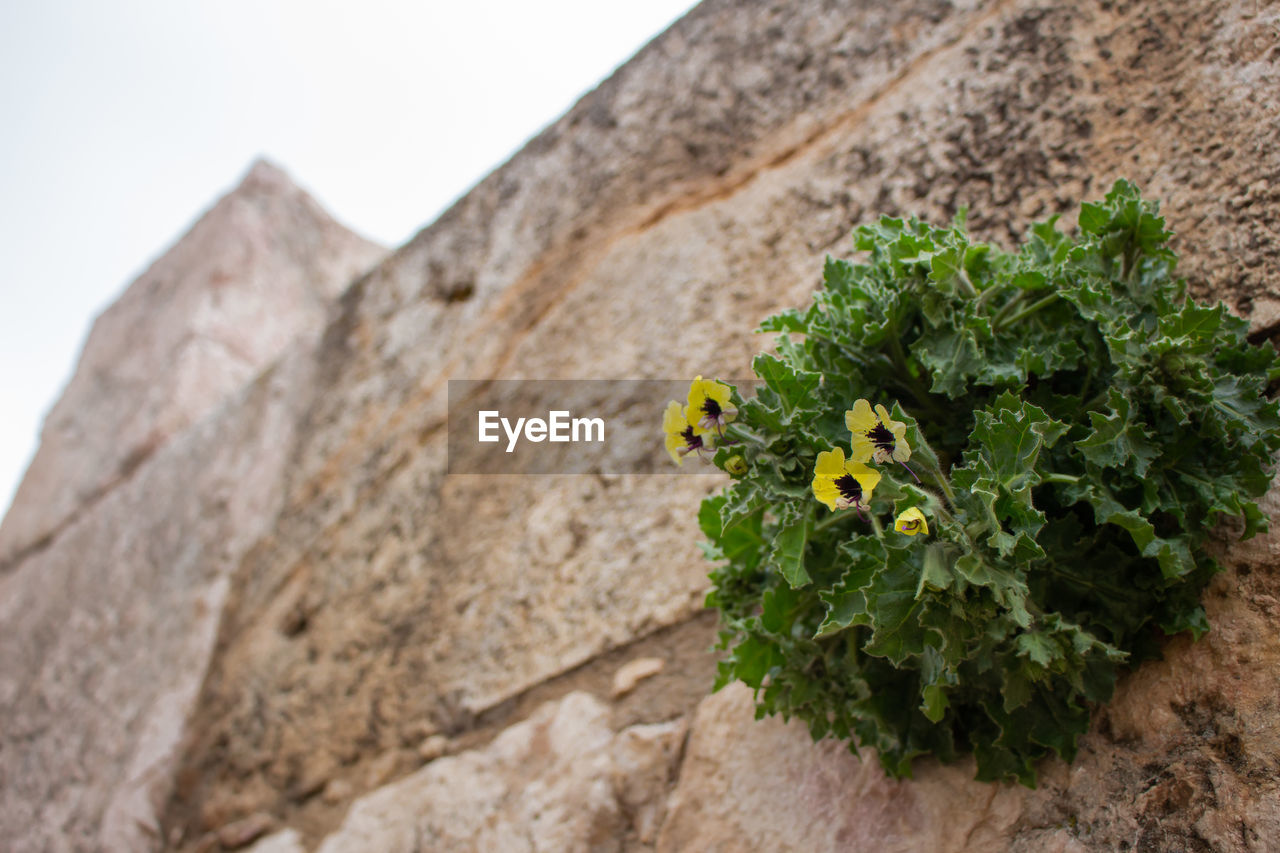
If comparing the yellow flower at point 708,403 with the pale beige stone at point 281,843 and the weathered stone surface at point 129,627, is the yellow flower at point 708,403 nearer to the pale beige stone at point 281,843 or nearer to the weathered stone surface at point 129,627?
the pale beige stone at point 281,843

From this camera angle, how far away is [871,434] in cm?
71

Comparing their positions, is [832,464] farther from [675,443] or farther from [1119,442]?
[1119,442]

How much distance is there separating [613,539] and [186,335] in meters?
2.41

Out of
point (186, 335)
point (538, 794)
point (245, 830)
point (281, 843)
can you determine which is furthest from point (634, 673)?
point (186, 335)

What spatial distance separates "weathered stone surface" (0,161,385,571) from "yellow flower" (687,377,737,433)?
104 inches

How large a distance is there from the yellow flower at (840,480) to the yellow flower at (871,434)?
0.03 feet

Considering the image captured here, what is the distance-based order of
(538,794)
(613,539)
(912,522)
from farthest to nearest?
(613,539), (538,794), (912,522)

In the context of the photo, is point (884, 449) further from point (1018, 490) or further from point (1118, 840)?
point (1118, 840)

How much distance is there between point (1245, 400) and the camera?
2.54 ft

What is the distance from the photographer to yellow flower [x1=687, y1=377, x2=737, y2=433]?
78 cm

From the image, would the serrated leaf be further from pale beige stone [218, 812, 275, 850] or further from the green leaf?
pale beige stone [218, 812, 275, 850]

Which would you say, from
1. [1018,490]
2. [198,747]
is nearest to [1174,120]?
[1018,490]

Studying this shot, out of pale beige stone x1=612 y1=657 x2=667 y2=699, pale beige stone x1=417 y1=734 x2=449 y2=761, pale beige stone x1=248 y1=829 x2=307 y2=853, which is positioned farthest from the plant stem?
pale beige stone x1=248 y1=829 x2=307 y2=853

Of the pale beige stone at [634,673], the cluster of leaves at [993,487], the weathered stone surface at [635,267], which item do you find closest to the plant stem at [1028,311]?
the cluster of leaves at [993,487]
